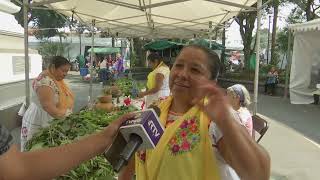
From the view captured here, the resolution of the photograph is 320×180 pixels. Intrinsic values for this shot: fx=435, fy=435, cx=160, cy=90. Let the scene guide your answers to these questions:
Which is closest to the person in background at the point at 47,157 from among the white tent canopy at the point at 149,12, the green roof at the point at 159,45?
the white tent canopy at the point at 149,12

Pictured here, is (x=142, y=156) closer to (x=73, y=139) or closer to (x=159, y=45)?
(x=73, y=139)

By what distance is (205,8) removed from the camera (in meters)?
7.99

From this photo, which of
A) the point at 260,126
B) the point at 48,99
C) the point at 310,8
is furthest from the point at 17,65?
the point at 310,8

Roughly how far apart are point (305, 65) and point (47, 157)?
15327 millimetres

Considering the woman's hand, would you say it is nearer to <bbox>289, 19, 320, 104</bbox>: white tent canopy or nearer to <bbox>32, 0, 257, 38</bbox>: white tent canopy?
<bbox>32, 0, 257, 38</bbox>: white tent canopy

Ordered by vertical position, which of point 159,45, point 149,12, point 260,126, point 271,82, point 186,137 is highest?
point 149,12

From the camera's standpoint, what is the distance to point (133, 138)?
5.39ft

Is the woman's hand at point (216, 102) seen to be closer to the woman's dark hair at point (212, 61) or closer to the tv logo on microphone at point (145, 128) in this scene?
the tv logo on microphone at point (145, 128)

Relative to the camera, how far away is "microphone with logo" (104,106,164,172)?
1617 mm

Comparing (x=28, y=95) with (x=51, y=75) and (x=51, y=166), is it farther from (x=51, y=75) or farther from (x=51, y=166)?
(x=51, y=166)

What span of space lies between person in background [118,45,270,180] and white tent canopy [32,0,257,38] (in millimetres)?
3707

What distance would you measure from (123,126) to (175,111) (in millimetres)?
624

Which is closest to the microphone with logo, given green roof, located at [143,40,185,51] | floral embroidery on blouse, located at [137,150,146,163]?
floral embroidery on blouse, located at [137,150,146,163]

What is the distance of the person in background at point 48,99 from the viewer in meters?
4.91
